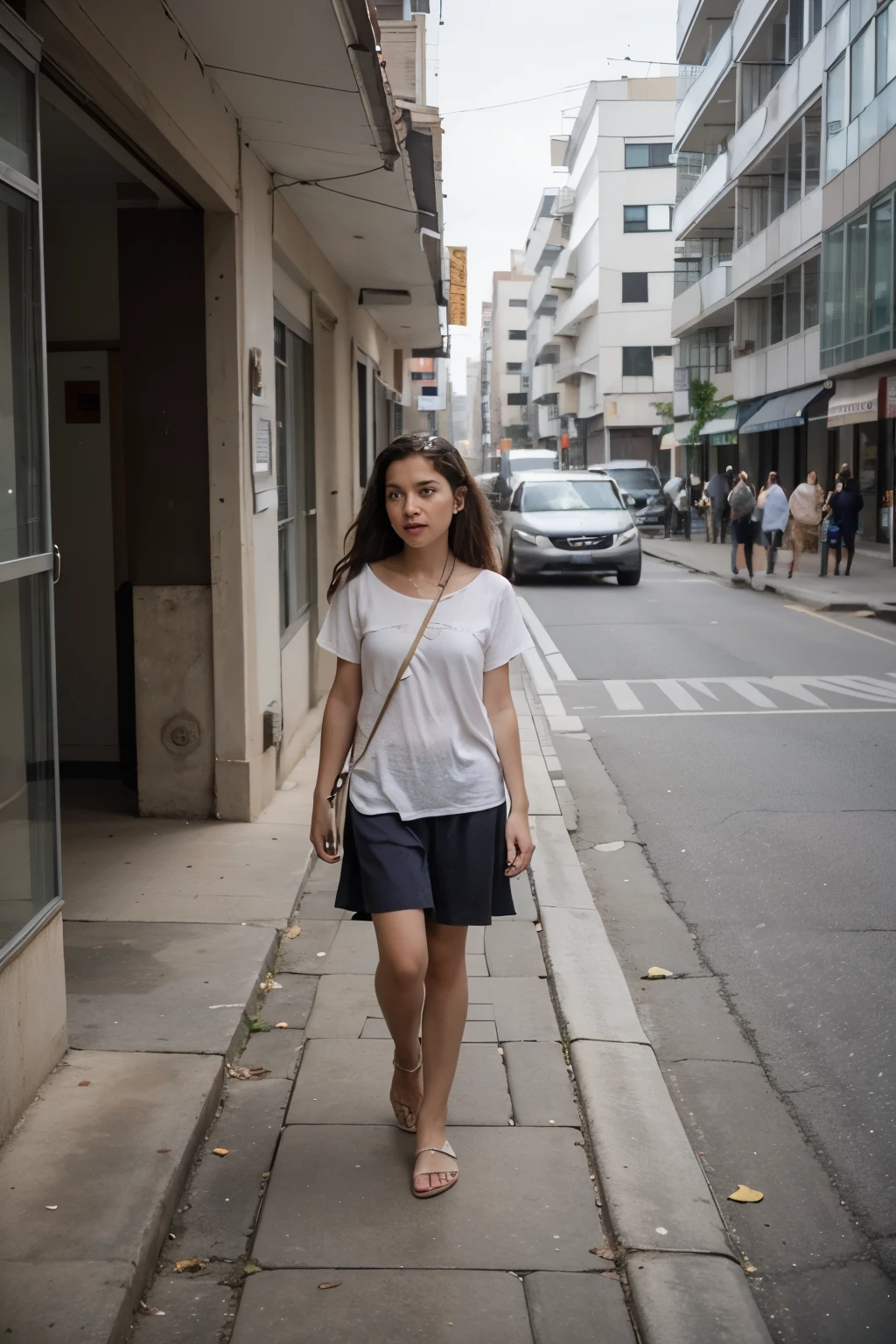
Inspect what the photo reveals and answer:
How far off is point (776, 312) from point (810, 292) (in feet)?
13.5

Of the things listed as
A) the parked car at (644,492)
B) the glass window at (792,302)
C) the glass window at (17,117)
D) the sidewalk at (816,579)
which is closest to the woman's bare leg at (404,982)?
the glass window at (17,117)

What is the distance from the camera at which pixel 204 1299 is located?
3.10m

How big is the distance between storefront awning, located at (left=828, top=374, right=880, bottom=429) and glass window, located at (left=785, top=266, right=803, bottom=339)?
7.81m

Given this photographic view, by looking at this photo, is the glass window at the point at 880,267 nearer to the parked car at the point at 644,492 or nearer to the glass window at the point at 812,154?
the glass window at the point at 812,154

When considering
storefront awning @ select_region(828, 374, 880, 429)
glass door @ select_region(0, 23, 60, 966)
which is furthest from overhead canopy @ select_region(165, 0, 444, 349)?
storefront awning @ select_region(828, 374, 880, 429)

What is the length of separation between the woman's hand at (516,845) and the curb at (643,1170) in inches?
32.1

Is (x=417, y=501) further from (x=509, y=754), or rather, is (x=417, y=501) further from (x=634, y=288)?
(x=634, y=288)

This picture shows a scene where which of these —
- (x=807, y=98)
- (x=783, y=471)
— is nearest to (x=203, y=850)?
(x=807, y=98)

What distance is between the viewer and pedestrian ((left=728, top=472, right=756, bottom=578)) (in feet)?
79.2

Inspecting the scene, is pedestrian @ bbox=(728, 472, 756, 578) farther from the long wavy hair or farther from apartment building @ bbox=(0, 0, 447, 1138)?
the long wavy hair

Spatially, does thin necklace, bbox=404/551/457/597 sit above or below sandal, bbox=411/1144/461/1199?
above

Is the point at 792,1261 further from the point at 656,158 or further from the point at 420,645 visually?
the point at 656,158

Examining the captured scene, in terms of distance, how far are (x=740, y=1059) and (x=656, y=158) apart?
65004 mm

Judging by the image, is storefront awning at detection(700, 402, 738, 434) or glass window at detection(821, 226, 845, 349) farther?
storefront awning at detection(700, 402, 738, 434)
